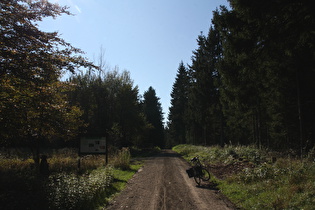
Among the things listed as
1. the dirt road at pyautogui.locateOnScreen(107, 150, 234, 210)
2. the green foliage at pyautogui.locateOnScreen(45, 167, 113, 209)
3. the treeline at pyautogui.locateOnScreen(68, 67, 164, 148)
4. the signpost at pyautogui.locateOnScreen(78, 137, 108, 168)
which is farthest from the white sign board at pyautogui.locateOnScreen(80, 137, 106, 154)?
the treeline at pyautogui.locateOnScreen(68, 67, 164, 148)

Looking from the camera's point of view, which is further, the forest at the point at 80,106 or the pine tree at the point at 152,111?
the pine tree at the point at 152,111

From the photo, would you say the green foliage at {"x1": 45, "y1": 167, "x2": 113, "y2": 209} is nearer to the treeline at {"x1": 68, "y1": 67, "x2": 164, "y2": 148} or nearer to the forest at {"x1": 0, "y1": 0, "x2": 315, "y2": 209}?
the forest at {"x1": 0, "y1": 0, "x2": 315, "y2": 209}

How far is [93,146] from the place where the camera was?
1430 cm

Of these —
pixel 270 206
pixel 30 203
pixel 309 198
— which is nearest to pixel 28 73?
pixel 30 203

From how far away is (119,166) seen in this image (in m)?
15.0

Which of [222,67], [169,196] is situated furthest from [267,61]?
[169,196]

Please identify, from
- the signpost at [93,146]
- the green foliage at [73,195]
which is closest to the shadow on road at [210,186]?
the green foliage at [73,195]

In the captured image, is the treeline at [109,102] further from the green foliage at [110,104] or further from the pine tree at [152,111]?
the pine tree at [152,111]

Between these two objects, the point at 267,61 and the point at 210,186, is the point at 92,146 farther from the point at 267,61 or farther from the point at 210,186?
the point at 267,61

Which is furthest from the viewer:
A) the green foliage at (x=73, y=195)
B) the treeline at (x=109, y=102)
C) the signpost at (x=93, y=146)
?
the treeline at (x=109, y=102)

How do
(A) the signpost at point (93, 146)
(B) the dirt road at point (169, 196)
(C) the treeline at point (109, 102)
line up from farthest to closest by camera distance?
(C) the treeline at point (109, 102)
(A) the signpost at point (93, 146)
(B) the dirt road at point (169, 196)

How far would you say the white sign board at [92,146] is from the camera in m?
14.2

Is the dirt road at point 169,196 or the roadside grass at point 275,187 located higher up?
the roadside grass at point 275,187

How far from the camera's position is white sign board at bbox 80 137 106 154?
559 inches
